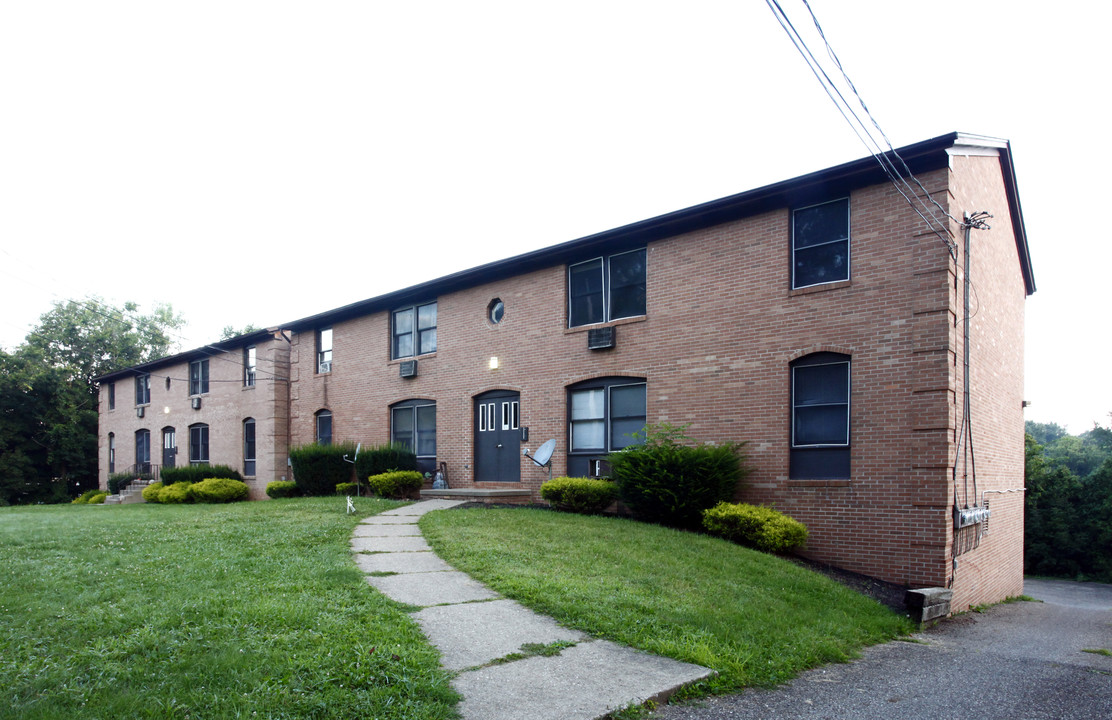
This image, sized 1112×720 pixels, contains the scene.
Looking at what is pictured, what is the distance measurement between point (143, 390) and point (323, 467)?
18.0 metres

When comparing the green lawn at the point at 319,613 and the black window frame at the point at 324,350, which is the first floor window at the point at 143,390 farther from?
the green lawn at the point at 319,613

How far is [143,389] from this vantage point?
106 feet

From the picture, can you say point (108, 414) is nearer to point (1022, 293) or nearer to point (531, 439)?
point (531, 439)

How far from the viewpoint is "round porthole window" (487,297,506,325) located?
16938 millimetres

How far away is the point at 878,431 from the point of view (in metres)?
10.7

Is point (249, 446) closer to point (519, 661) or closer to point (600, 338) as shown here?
point (600, 338)

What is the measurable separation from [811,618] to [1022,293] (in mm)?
12911

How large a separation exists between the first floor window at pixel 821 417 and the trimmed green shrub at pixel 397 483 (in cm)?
905

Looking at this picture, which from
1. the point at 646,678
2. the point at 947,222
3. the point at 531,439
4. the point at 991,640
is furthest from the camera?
the point at 531,439

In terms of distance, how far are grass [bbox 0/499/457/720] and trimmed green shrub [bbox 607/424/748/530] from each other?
539 cm

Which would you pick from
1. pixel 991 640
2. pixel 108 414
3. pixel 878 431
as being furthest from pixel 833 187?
pixel 108 414

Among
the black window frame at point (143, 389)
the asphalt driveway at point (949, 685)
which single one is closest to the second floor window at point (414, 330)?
the asphalt driveway at point (949, 685)

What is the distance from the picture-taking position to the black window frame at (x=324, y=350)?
2214cm

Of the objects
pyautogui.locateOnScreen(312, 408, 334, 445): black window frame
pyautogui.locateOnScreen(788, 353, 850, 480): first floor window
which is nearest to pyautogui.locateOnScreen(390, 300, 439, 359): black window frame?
pyautogui.locateOnScreen(312, 408, 334, 445): black window frame
